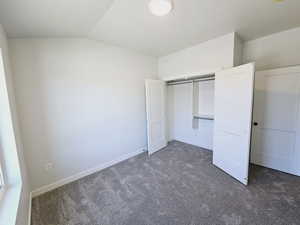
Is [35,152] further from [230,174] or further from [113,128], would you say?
[230,174]

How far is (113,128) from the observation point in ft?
9.52

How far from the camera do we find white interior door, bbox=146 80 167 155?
331cm

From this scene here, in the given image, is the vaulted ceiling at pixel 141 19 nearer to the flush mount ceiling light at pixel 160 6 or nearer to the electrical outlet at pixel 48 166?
the flush mount ceiling light at pixel 160 6

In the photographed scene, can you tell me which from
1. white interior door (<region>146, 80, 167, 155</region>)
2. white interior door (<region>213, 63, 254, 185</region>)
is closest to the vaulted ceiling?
white interior door (<region>213, 63, 254, 185</region>)

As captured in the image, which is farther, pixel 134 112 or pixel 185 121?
pixel 185 121

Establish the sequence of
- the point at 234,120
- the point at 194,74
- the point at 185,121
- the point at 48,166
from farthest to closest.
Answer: the point at 185,121
the point at 194,74
the point at 234,120
the point at 48,166

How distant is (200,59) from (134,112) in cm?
186

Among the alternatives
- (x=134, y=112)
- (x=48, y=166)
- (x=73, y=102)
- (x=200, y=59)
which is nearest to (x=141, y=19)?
(x=200, y=59)

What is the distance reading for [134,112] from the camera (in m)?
Result: 3.27

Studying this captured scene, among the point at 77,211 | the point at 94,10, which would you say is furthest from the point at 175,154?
the point at 94,10

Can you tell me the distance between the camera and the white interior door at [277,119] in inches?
90.0

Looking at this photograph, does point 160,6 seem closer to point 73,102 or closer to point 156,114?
point 73,102

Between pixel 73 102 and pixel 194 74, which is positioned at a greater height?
pixel 194 74

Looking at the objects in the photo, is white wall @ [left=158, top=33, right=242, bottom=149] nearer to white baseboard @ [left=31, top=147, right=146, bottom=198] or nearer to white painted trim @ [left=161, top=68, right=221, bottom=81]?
white painted trim @ [left=161, top=68, right=221, bottom=81]
